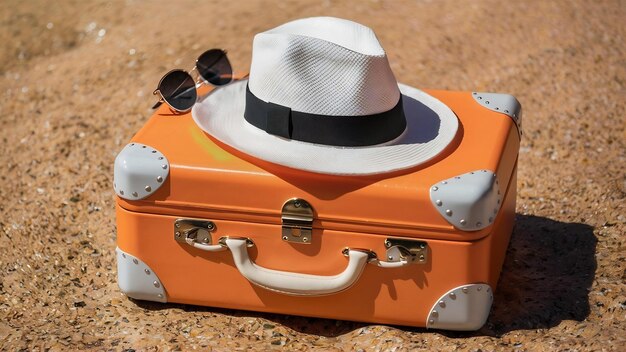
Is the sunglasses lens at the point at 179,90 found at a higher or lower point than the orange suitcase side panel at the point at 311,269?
higher

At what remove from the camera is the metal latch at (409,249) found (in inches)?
121

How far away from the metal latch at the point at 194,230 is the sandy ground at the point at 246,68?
1.06 feet

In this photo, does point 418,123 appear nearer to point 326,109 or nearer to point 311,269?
point 326,109

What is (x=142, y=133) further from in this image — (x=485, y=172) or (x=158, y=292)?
(x=485, y=172)

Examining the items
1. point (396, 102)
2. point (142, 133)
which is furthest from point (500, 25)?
point (142, 133)

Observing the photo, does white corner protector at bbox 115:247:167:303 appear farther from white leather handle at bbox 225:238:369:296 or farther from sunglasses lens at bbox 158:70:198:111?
sunglasses lens at bbox 158:70:198:111

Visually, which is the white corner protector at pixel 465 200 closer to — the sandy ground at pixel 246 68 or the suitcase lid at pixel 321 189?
the suitcase lid at pixel 321 189

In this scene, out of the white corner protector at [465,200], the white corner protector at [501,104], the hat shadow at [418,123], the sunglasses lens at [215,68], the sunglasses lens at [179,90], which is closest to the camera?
the white corner protector at [465,200]

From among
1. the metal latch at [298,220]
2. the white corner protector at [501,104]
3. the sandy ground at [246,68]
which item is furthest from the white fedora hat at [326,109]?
the sandy ground at [246,68]

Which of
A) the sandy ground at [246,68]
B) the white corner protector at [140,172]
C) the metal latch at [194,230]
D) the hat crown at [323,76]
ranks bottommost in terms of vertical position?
the sandy ground at [246,68]

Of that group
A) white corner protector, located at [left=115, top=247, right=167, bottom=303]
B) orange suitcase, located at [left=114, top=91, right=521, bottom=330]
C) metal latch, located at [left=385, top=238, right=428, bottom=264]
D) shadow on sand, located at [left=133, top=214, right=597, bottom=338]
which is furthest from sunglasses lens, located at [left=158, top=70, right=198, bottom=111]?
metal latch, located at [left=385, top=238, right=428, bottom=264]

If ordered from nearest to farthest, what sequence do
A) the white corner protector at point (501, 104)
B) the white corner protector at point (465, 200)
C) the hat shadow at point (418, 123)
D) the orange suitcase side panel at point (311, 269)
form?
the white corner protector at point (465, 200)
the orange suitcase side panel at point (311, 269)
the hat shadow at point (418, 123)
the white corner protector at point (501, 104)

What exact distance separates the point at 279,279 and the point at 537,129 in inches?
81.0

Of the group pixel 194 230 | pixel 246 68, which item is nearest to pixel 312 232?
pixel 194 230
